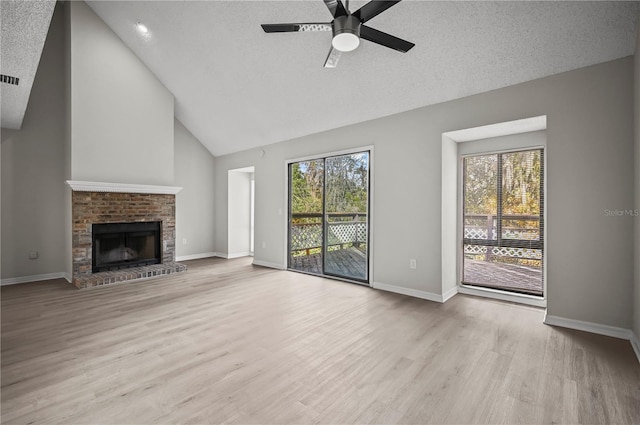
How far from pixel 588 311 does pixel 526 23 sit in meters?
2.69

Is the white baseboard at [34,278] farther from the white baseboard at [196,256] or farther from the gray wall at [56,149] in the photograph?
the white baseboard at [196,256]

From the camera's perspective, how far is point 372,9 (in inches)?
81.2

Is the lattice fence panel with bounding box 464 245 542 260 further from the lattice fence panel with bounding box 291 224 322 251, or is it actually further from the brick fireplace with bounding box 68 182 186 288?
the brick fireplace with bounding box 68 182 186 288

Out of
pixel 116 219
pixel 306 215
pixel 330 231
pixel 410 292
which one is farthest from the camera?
pixel 306 215

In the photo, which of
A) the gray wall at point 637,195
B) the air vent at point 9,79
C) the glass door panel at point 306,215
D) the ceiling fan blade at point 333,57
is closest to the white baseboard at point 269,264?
the glass door panel at point 306,215

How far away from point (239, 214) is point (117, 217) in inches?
101

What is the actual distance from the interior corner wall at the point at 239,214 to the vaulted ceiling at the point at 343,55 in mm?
1454

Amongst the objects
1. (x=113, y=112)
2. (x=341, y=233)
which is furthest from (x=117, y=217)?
(x=341, y=233)

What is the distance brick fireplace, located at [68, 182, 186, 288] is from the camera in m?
4.49

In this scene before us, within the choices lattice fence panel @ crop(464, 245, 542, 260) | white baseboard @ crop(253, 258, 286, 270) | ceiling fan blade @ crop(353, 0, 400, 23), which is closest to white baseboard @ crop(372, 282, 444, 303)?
lattice fence panel @ crop(464, 245, 542, 260)

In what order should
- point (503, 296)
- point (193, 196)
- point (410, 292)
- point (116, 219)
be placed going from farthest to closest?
point (193, 196) → point (116, 219) → point (410, 292) → point (503, 296)

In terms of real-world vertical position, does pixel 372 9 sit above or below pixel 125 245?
above

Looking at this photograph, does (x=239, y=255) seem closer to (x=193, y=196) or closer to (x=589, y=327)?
(x=193, y=196)

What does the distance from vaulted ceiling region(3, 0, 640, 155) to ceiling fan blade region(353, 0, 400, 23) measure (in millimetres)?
930
